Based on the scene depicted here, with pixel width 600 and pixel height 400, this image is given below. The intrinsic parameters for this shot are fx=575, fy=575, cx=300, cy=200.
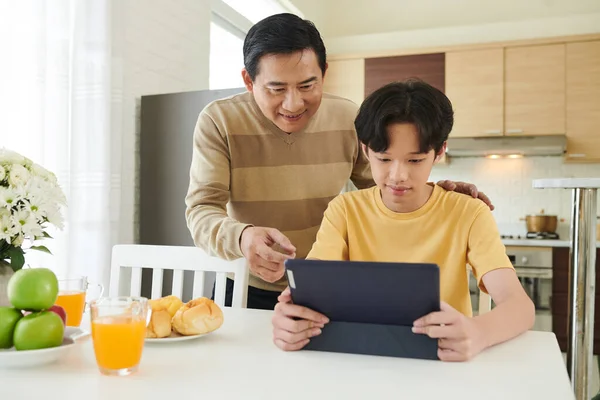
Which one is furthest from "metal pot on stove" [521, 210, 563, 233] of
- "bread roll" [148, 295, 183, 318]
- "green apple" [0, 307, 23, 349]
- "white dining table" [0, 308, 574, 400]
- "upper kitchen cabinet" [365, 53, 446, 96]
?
"green apple" [0, 307, 23, 349]

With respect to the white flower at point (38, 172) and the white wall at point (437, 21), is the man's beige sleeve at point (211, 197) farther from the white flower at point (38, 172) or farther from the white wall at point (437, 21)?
the white wall at point (437, 21)

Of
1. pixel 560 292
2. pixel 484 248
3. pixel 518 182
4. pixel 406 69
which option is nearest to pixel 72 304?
pixel 484 248

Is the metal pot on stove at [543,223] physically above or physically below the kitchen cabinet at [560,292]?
above

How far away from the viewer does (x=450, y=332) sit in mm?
924

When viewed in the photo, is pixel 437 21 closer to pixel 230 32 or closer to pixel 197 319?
pixel 230 32

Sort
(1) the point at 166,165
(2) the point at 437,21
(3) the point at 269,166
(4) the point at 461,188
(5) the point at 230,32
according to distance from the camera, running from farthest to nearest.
→ (2) the point at 437,21 → (5) the point at 230,32 → (1) the point at 166,165 → (3) the point at 269,166 → (4) the point at 461,188

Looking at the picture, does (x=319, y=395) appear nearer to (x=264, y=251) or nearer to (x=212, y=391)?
(x=212, y=391)

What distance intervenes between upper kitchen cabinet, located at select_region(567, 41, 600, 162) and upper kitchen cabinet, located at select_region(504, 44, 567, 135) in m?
0.05

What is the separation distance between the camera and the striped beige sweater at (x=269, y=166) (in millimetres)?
1686

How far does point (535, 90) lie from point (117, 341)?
404cm

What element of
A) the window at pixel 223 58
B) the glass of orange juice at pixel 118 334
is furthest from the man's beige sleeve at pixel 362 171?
the window at pixel 223 58

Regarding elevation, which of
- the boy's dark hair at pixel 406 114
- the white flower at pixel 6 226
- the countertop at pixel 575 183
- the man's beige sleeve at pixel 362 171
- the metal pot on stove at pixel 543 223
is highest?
the boy's dark hair at pixel 406 114

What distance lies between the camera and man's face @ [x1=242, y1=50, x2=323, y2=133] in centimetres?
148

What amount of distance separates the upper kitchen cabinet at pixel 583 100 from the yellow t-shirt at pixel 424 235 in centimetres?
323
